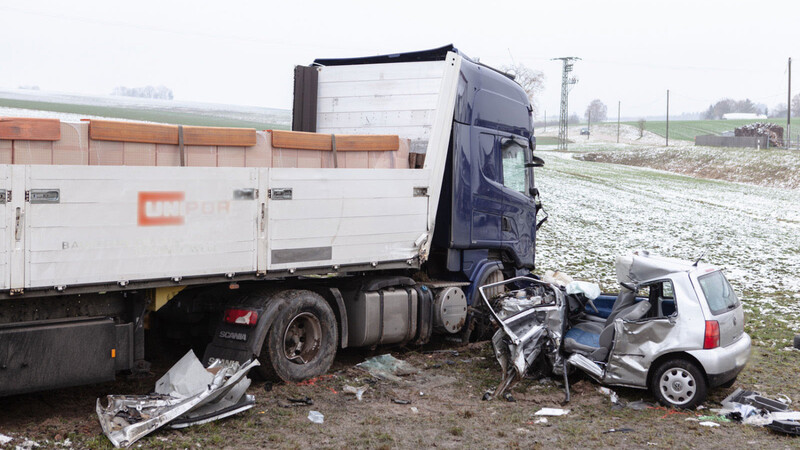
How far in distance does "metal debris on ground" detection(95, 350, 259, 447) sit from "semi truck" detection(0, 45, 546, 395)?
11.3 inches

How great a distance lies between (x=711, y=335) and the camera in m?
7.27

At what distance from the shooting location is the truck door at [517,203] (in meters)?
10.3

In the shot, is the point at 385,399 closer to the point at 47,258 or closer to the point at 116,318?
the point at 116,318

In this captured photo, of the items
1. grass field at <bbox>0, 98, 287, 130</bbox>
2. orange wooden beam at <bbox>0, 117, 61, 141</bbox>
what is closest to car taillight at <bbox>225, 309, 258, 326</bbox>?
orange wooden beam at <bbox>0, 117, 61, 141</bbox>

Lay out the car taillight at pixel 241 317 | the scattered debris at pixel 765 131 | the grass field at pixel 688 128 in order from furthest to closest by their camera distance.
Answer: the grass field at pixel 688 128, the scattered debris at pixel 765 131, the car taillight at pixel 241 317

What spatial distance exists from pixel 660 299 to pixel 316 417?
3809 millimetres

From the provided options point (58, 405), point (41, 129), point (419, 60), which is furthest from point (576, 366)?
point (41, 129)

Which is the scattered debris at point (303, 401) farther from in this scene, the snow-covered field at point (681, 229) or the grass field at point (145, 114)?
the grass field at point (145, 114)

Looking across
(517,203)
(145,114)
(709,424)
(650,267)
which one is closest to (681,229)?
(517,203)

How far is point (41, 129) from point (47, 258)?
0.96m

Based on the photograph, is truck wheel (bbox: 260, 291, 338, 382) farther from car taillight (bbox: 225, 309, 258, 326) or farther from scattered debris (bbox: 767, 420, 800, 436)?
scattered debris (bbox: 767, 420, 800, 436)

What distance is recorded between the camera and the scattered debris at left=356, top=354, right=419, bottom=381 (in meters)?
8.24

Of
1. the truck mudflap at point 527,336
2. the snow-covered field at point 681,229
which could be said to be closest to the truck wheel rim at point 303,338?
the truck mudflap at point 527,336

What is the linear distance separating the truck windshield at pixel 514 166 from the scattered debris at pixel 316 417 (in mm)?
4755
